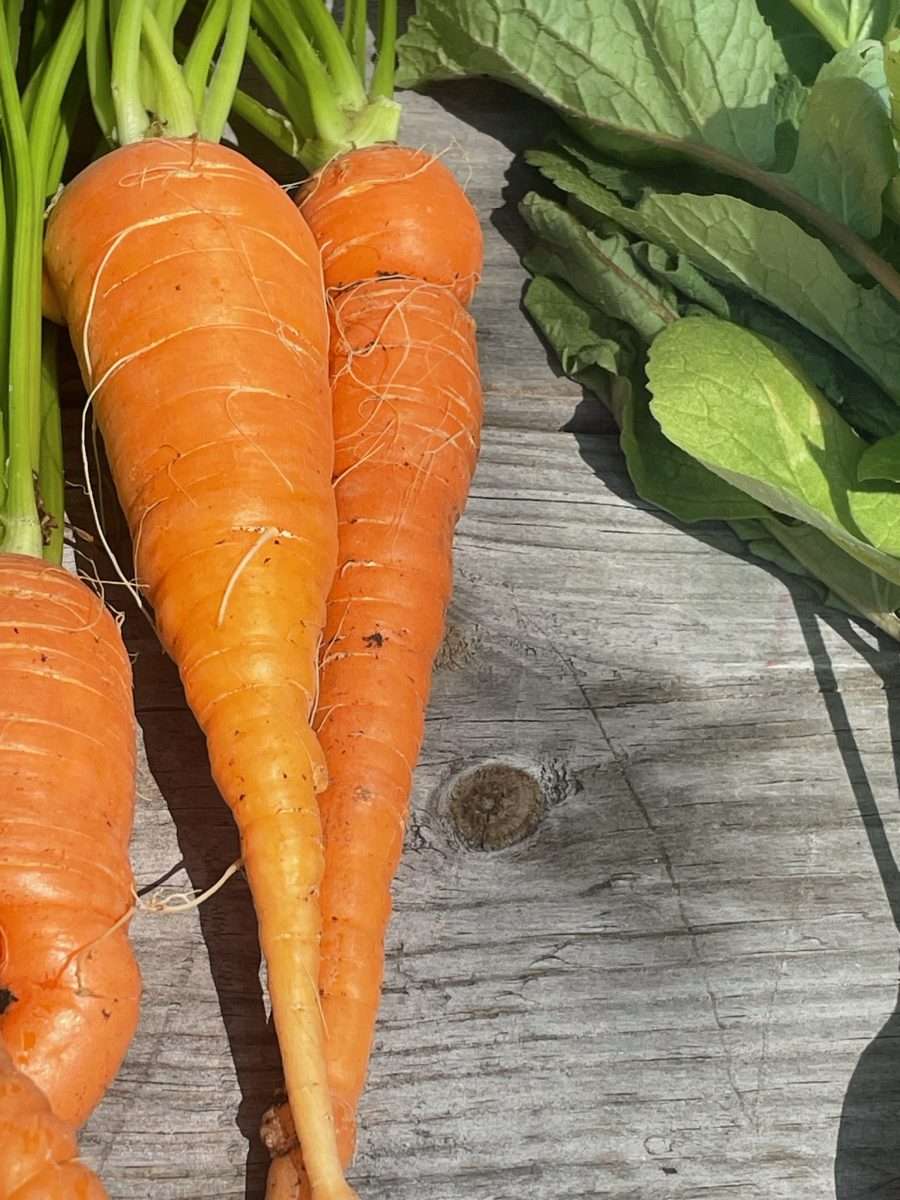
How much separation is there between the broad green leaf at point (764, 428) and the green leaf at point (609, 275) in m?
0.11

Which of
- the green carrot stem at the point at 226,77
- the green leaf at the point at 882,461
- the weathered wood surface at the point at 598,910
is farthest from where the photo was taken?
the green carrot stem at the point at 226,77

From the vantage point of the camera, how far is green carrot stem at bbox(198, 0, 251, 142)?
1251mm

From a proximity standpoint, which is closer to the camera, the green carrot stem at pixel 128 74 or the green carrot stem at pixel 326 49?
the green carrot stem at pixel 128 74

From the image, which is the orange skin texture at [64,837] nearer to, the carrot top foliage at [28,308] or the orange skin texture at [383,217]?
the carrot top foliage at [28,308]

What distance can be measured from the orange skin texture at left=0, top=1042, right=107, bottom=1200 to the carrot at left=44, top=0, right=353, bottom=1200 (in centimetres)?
22

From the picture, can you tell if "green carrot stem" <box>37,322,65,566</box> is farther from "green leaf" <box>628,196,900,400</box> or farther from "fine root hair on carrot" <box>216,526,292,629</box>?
"green leaf" <box>628,196,900,400</box>

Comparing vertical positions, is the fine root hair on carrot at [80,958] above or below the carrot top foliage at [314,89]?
below

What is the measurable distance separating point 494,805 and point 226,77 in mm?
782

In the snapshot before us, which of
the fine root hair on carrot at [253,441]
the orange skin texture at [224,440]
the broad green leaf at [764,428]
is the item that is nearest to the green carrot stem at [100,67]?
the orange skin texture at [224,440]

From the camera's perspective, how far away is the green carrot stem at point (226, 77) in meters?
1.25

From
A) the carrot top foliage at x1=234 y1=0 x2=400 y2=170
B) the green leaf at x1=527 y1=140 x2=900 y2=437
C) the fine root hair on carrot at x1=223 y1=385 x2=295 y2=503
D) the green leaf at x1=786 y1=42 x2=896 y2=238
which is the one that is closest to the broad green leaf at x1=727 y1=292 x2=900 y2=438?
the green leaf at x1=527 y1=140 x2=900 y2=437

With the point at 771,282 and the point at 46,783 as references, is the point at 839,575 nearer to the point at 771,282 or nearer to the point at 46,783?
the point at 771,282

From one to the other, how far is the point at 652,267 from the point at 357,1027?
83 cm

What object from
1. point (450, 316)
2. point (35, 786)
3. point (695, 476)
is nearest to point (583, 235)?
point (450, 316)
